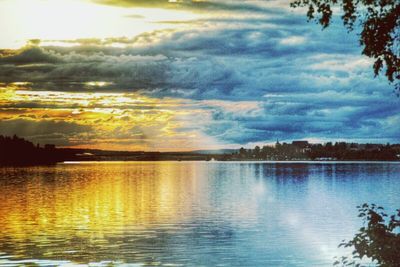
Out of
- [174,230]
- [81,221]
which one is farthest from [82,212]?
[174,230]

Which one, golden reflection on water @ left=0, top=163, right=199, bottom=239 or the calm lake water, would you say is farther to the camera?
→ golden reflection on water @ left=0, top=163, right=199, bottom=239

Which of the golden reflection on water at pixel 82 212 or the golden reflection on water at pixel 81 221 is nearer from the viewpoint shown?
the golden reflection on water at pixel 81 221

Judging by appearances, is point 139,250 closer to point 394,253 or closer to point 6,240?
point 6,240

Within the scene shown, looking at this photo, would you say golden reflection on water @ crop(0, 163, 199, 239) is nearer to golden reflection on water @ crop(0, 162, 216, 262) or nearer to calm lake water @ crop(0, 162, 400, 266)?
golden reflection on water @ crop(0, 162, 216, 262)

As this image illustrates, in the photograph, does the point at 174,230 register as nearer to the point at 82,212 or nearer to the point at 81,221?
the point at 81,221

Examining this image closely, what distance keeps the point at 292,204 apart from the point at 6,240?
5751 cm

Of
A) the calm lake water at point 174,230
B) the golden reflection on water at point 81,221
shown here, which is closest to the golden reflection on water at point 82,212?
→ the golden reflection on water at point 81,221

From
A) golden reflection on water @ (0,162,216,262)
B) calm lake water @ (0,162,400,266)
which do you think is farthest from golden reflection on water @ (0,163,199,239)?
calm lake water @ (0,162,400,266)

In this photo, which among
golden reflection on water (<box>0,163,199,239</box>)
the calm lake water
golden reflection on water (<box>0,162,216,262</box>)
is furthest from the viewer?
golden reflection on water (<box>0,163,199,239</box>)

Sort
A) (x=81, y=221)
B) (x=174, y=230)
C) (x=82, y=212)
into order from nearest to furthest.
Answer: (x=174, y=230), (x=81, y=221), (x=82, y=212)

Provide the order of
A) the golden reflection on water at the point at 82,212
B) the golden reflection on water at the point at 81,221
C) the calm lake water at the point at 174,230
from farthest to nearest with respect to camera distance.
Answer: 1. the golden reflection on water at the point at 82,212
2. the golden reflection on water at the point at 81,221
3. the calm lake water at the point at 174,230

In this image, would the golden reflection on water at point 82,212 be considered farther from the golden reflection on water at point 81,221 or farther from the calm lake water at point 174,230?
the calm lake water at point 174,230

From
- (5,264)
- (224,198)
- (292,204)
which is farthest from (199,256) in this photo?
(224,198)

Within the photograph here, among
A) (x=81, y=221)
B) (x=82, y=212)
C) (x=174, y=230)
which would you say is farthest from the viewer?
(x=82, y=212)
